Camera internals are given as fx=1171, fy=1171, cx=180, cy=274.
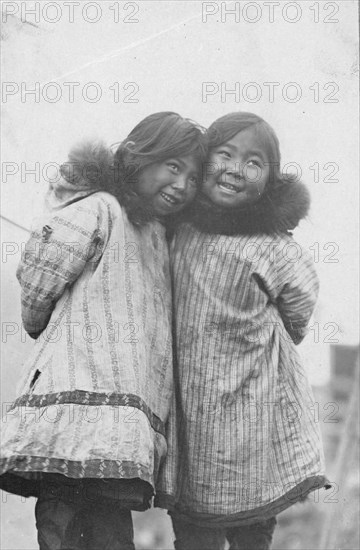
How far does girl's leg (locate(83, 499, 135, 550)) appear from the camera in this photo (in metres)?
3.40

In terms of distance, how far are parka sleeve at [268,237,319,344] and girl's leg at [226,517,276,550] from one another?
0.60 m

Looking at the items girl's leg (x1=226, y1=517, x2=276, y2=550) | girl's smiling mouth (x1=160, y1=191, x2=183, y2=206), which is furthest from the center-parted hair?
girl's leg (x1=226, y1=517, x2=276, y2=550)

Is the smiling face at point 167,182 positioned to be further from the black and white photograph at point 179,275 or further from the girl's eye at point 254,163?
the girl's eye at point 254,163

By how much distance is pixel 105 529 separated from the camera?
342 centimetres

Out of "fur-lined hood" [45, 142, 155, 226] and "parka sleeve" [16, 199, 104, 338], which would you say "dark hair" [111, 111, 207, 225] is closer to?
"fur-lined hood" [45, 142, 155, 226]

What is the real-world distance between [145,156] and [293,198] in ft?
1.73

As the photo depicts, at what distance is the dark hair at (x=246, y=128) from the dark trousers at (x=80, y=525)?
46.9 inches

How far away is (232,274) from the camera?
3717 mm

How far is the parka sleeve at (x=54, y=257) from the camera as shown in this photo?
140 inches

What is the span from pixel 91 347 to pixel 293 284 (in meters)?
0.72

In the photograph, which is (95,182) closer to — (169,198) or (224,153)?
(169,198)

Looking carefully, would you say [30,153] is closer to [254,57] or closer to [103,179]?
[103,179]

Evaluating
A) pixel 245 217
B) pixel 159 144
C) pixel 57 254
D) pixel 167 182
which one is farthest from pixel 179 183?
pixel 57 254

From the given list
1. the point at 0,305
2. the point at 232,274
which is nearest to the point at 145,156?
the point at 232,274
